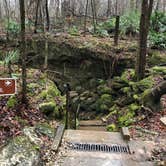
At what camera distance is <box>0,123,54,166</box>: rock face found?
14.0ft

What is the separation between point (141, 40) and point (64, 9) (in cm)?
1070

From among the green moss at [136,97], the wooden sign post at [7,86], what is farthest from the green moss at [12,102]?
the green moss at [136,97]

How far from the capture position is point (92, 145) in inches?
221

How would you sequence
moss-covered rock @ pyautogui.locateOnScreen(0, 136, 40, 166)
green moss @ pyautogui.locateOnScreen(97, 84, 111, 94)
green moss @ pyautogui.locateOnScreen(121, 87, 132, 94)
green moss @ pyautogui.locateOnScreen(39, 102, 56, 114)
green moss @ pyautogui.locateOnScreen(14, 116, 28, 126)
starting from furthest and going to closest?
1. green moss @ pyautogui.locateOnScreen(97, 84, 111, 94)
2. green moss @ pyautogui.locateOnScreen(121, 87, 132, 94)
3. green moss @ pyautogui.locateOnScreen(39, 102, 56, 114)
4. green moss @ pyautogui.locateOnScreen(14, 116, 28, 126)
5. moss-covered rock @ pyautogui.locateOnScreen(0, 136, 40, 166)

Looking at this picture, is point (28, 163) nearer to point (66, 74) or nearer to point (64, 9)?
point (66, 74)

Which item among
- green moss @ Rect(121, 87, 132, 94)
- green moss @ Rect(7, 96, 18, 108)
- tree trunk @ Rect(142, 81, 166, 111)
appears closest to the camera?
green moss @ Rect(7, 96, 18, 108)

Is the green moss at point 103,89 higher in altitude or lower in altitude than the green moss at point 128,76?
lower

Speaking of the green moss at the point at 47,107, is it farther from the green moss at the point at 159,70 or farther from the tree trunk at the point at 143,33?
the green moss at the point at 159,70

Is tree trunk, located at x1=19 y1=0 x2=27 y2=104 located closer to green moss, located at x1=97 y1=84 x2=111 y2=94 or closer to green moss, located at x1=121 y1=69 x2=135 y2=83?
green moss, located at x1=121 y1=69 x2=135 y2=83

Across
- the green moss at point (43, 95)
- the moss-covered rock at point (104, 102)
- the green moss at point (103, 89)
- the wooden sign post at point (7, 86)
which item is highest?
the wooden sign post at point (7, 86)

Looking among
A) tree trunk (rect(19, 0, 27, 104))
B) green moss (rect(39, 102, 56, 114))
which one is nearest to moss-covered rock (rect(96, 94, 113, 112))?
green moss (rect(39, 102, 56, 114))

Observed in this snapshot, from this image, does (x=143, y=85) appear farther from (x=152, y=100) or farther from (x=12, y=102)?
(x=12, y=102)

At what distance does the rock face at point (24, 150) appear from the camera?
426cm

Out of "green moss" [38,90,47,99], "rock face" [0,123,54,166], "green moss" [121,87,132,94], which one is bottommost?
"green moss" [121,87,132,94]
